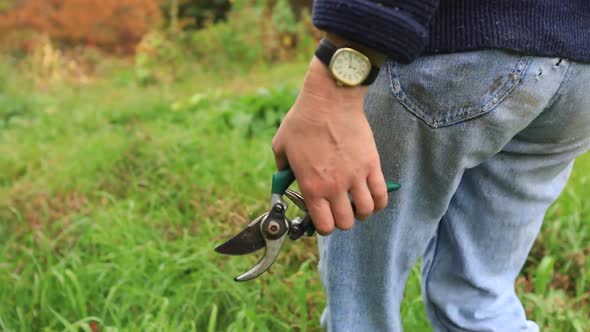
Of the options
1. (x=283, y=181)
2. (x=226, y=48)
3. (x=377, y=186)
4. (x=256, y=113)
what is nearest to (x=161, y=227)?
(x=256, y=113)

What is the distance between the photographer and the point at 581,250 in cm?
206

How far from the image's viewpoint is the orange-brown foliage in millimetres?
8859

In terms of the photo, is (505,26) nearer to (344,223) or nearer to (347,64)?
(347,64)

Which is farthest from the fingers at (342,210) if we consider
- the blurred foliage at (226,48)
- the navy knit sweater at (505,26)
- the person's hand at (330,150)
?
the blurred foliage at (226,48)

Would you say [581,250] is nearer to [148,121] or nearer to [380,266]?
[380,266]

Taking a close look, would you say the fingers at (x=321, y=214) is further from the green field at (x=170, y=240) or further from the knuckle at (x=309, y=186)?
the green field at (x=170, y=240)

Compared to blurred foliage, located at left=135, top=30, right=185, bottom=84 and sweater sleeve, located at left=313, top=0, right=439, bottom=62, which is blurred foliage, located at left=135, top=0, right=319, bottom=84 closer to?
blurred foliage, located at left=135, top=30, right=185, bottom=84

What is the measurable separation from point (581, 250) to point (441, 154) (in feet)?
4.48

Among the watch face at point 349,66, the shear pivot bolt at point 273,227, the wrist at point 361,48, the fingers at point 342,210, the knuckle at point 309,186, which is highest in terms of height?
the wrist at point 361,48

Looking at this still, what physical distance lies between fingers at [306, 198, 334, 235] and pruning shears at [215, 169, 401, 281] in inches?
2.0

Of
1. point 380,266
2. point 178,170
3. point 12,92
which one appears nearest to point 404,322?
point 380,266

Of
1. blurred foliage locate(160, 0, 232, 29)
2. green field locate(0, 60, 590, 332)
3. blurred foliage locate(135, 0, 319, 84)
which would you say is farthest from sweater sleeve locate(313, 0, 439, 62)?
blurred foliage locate(160, 0, 232, 29)

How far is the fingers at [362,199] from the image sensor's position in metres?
0.90

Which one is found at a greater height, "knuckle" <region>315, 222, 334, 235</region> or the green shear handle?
the green shear handle
